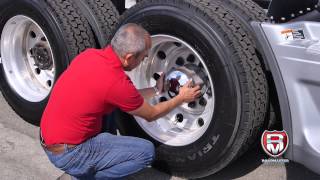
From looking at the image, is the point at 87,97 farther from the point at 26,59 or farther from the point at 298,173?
the point at 26,59

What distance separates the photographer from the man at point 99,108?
2932 millimetres

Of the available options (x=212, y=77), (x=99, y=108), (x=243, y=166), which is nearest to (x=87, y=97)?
(x=99, y=108)

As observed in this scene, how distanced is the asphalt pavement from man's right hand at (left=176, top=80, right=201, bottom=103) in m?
0.67

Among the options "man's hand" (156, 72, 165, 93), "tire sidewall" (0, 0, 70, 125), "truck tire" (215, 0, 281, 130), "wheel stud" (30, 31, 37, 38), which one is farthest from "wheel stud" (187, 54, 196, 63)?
"wheel stud" (30, 31, 37, 38)

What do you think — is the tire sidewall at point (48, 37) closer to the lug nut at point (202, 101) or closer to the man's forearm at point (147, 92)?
the man's forearm at point (147, 92)

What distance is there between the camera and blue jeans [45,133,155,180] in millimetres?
3146

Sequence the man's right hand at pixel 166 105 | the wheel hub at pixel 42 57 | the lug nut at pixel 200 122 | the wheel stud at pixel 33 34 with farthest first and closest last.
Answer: the wheel stud at pixel 33 34 → the wheel hub at pixel 42 57 → the lug nut at pixel 200 122 → the man's right hand at pixel 166 105

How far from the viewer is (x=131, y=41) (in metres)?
2.91

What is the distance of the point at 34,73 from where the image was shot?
4664 millimetres

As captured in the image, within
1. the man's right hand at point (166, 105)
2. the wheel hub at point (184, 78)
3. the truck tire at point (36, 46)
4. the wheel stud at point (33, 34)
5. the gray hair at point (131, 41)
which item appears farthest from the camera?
the wheel stud at point (33, 34)

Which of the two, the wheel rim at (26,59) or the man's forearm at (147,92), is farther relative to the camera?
the wheel rim at (26,59)

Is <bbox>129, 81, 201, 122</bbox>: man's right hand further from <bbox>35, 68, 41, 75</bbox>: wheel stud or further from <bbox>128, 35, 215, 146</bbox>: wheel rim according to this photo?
<bbox>35, 68, 41, 75</bbox>: wheel stud

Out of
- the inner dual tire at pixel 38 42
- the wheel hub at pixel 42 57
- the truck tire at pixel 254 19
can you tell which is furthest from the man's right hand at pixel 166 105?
the wheel hub at pixel 42 57

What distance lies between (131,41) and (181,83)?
2.38 feet
